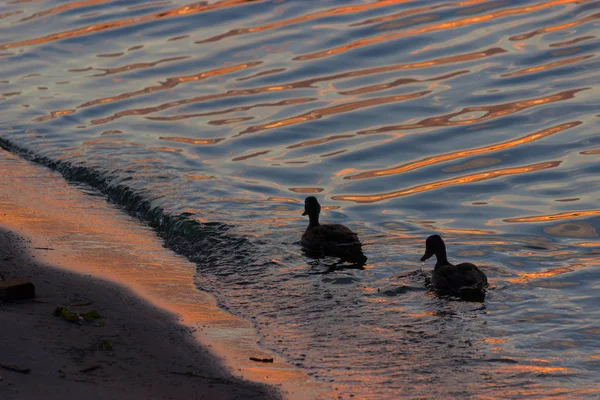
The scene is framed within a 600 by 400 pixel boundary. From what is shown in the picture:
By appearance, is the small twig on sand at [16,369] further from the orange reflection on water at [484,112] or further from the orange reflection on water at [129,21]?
the orange reflection on water at [129,21]

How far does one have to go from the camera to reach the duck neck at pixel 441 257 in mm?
10442

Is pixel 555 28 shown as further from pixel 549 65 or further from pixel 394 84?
pixel 394 84

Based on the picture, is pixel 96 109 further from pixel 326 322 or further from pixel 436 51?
pixel 326 322

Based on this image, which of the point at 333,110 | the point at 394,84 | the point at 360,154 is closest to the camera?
the point at 360,154

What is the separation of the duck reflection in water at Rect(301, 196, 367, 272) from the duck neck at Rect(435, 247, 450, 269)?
0.79 m

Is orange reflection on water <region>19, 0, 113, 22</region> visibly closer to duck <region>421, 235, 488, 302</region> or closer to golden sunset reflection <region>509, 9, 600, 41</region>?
golden sunset reflection <region>509, 9, 600, 41</region>

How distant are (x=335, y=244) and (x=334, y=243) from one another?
0.02 m

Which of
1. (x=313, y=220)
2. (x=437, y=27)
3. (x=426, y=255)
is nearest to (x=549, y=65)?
(x=437, y=27)

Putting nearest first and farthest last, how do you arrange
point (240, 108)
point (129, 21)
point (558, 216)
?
point (558, 216) → point (240, 108) → point (129, 21)

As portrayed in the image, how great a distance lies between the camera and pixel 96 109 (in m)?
18.8

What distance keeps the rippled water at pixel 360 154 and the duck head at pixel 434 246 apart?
0.34 m

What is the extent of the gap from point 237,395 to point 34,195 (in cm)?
730

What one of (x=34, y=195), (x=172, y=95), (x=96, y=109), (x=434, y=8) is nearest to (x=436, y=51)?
(x=434, y=8)

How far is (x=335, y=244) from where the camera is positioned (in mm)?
11047
